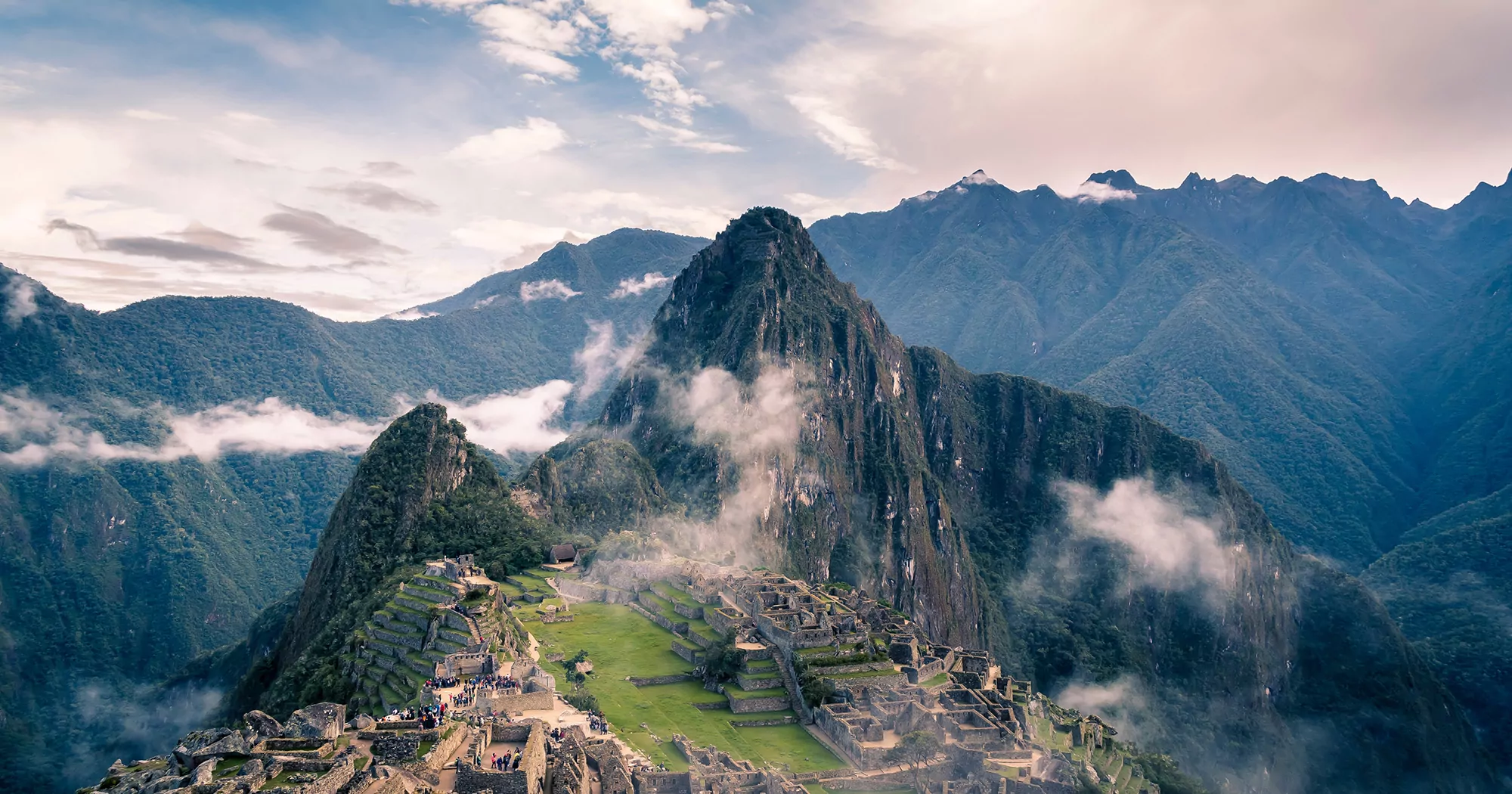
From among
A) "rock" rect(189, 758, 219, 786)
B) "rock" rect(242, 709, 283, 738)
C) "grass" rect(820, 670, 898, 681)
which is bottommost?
"grass" rect(820, 670, 898, 681)

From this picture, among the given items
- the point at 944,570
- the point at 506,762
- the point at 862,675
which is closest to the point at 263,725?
the point at 506,762

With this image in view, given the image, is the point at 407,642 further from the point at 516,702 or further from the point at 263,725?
the point at 263,725

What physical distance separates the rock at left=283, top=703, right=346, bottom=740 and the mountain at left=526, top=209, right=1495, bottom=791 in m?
88.2

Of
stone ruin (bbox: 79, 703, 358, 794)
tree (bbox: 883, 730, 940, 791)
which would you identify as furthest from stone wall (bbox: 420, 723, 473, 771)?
tree (bbox: 883, 730, 940, 791)

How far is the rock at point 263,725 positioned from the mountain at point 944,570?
276ft

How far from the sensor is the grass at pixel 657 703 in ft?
151

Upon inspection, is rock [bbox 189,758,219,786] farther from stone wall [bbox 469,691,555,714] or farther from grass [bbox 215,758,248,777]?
stone wall [bbox 469,691,555,714]

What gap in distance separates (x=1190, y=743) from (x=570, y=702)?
11599 cm

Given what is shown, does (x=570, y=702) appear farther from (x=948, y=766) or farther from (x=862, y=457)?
(x=862, y=457)

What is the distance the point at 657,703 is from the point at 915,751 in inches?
519

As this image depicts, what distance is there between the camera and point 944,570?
17750 centimetres

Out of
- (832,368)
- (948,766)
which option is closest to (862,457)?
(832,368)

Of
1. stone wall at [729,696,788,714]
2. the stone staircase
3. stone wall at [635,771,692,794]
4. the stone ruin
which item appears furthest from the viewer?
stone wall at [729,696,788,714]

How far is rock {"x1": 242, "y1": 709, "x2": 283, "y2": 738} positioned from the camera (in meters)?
33.7
